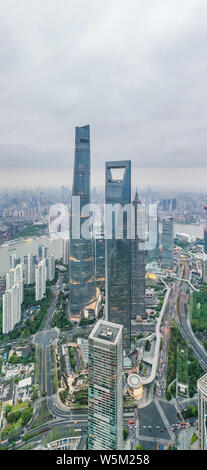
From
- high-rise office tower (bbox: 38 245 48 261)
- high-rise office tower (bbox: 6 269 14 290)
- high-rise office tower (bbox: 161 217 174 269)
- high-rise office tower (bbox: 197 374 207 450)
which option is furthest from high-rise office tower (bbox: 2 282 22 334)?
high-rise office tower (bbox: 161 217 174 269)

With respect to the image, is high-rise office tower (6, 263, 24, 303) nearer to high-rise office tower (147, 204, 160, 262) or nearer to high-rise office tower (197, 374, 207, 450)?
high-rise office tower (147, 204, 160, 262)

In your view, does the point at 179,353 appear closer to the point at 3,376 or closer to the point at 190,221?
the point at 3,376

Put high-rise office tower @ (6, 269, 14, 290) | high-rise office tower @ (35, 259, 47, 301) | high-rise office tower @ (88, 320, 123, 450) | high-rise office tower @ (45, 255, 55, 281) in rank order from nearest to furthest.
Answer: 1. high-rise office tower @ (88, 320, 123, 450)
2. high-rise office tower @ (6, 269, 14, 290)
3. high-rise office tower @ (35, 259, 47, 301)
4. high-rise office tower @ (45, 255, 55, 281)

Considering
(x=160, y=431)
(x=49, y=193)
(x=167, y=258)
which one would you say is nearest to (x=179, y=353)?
(x=160, y=431)

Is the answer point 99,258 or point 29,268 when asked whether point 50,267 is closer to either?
point 29,268

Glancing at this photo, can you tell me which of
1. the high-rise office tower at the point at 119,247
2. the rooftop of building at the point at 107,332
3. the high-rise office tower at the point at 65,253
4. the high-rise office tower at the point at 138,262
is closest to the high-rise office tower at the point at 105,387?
the rooftop of building at the point at 107,332

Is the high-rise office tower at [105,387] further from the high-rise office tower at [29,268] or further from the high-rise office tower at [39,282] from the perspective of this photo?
the high-rise office tower at [29,268]
